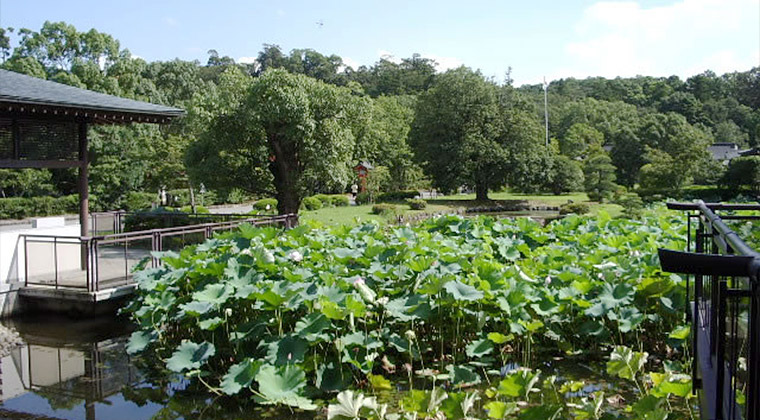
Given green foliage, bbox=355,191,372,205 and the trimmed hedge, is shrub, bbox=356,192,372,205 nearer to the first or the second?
green foliage, bbox=355,191,372,205

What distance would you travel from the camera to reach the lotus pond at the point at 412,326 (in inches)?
164

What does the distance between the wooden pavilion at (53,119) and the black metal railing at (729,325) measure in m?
8.85

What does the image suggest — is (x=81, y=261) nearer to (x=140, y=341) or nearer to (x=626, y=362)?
(x=140, y=341)

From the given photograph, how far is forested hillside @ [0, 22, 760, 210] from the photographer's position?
588 inches

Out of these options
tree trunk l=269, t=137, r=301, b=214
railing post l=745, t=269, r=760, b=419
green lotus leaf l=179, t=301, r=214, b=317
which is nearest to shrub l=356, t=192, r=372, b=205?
tree trunk l=269, t=137, r=301, b=214

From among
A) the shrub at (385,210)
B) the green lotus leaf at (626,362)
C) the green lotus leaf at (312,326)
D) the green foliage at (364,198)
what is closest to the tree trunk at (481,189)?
the green foliage at (364,198)

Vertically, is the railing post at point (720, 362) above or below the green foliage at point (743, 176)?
below

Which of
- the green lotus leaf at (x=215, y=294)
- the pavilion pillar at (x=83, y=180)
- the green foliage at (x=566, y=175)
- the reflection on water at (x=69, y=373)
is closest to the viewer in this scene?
the green lotus leaf at (x=215, y=294)

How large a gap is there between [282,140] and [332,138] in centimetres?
129

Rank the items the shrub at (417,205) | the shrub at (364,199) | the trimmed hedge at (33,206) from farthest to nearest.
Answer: the shrub at (364,199) < the shrub at (417,205) < the trimmed hedge at (33,206)

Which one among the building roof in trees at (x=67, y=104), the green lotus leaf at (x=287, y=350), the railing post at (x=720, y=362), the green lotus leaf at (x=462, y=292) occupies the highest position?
the building roof in trees at (x=67, y=104)

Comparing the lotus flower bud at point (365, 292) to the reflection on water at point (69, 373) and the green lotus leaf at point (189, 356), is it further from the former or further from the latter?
the reflection on water at point (69, 373)

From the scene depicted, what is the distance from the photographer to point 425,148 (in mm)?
31500

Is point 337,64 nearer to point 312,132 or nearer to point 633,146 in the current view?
point 633,146
